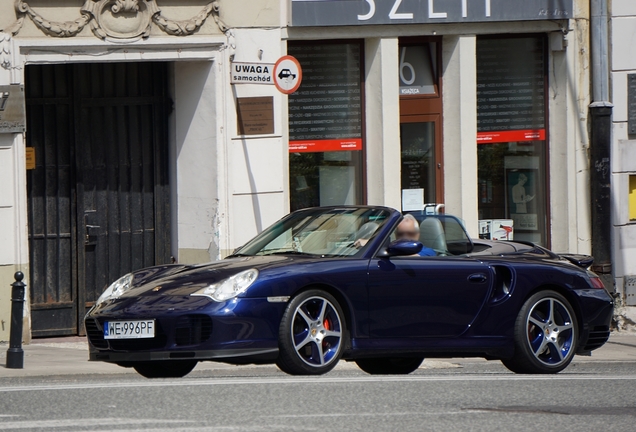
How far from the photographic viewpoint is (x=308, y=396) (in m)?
8.12

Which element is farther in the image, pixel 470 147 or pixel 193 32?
pixel 470 147

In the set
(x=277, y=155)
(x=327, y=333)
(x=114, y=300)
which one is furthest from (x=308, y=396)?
(x=277, y=155)

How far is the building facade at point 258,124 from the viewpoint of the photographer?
47.6 feet

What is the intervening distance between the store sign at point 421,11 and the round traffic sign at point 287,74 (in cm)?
95

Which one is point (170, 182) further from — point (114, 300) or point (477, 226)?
point (114, 300)

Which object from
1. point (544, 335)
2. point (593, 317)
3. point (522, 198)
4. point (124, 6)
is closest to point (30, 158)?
point (124, 6)

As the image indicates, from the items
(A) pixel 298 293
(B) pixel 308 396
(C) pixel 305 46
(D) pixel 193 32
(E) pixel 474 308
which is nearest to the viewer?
(B) pixel 308 396

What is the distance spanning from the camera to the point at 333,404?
782 cm

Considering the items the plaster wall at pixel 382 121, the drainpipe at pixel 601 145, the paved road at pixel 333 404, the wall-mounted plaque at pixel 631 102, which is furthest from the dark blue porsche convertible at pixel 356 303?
the wall-mounted plaque at pixel 631 102

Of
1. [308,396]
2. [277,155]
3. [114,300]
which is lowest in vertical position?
[308,396]

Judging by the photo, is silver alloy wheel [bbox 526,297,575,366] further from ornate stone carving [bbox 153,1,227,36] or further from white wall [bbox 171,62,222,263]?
ornate stone carving [bbox 153,1,227,36]

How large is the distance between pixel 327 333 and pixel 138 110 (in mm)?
7046

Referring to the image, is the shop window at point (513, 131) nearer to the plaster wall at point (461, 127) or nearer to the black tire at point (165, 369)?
the plaster wall at point (461, 127)

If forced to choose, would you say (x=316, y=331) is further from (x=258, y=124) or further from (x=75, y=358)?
(x=258, y=124)
